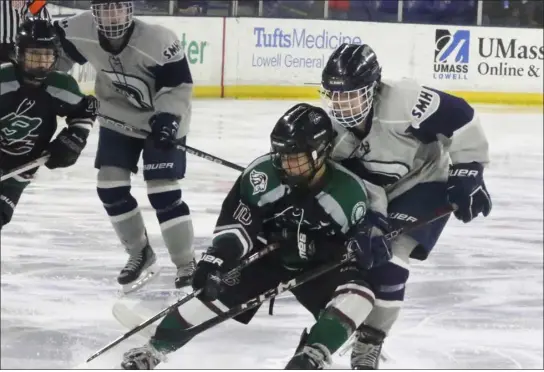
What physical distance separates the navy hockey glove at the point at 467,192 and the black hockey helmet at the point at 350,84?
27cm

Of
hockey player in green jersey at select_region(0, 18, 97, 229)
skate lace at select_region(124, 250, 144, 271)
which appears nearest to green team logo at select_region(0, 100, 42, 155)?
hockey player in green jersey at select_region(0, 18, 97, 229)

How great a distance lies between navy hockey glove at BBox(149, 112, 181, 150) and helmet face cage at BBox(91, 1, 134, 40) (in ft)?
0.64

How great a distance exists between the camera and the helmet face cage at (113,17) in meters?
2.31

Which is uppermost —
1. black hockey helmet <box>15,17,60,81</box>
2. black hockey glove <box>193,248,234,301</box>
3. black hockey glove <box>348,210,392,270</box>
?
black hockey helmet <box>15,17,60,81</box>

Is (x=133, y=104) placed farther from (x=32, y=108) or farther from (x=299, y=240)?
(x=299, y=240)

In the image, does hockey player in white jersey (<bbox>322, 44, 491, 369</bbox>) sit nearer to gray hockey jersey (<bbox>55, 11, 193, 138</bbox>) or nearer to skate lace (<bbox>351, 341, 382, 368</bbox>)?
skate lace (<bbox>351, 341, 382, 368</bbox>)

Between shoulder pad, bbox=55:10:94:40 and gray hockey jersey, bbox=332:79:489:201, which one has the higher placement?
shoulder pad, bbox=55:10:94:40

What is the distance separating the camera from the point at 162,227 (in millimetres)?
2615

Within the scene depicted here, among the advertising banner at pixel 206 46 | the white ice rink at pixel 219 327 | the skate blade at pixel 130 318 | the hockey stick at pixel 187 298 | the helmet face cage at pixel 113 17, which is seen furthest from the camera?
the advertising banner at pixel 206 46

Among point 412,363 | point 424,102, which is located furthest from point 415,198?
point 412,363

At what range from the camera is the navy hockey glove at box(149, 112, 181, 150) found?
2375 millimetres

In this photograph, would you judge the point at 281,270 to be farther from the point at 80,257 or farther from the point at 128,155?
the point at 80,257

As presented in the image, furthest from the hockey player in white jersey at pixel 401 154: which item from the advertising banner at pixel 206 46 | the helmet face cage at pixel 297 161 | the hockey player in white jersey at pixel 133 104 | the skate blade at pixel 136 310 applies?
the advertising banner at pixel 206 46

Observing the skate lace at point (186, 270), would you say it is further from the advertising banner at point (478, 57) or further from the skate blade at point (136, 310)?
the advertising banner at point (478, 57)
